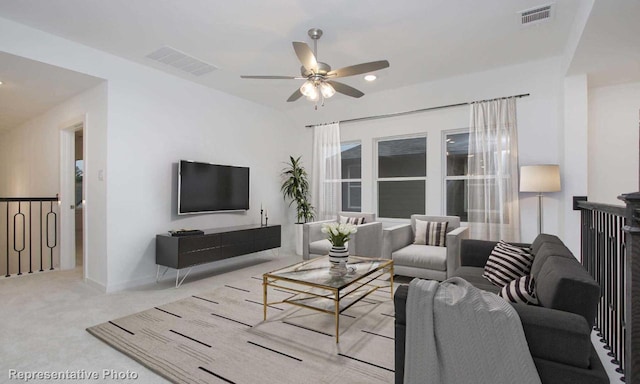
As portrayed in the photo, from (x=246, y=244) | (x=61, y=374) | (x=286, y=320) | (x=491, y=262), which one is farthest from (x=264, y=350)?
(x=246, y=244)

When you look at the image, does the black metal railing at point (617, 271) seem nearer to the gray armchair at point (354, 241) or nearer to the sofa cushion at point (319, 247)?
the gray armchair at point (354, 241)

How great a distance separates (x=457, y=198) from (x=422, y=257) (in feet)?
4.95

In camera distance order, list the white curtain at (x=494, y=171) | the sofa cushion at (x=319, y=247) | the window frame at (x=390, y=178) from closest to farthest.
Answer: the white curtain at (x=494, y=171) → the sofa cushion at (x=319, y=247) → the window frame at (x=390, y=178)

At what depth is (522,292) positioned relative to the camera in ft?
6.03

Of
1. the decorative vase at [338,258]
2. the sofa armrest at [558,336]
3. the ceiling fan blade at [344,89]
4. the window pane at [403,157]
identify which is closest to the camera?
the sofa armrest at [558,336]

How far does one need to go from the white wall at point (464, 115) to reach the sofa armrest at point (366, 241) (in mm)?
841

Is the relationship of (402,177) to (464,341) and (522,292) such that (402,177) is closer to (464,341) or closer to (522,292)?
(522,292)

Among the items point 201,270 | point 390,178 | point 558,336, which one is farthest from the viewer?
point 390,178

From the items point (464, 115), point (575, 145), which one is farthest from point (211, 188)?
point (575, 145)

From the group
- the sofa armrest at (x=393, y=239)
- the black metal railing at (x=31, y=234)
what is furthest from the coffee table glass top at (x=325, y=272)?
the black metal railing at (x=31, y=234)

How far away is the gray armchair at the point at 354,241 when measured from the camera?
4492 millimetres

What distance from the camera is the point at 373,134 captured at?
5.64 metres

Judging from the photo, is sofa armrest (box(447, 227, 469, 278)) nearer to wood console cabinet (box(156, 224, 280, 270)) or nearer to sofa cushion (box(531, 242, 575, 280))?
sofa cushion (box(531, 242, 575, 280))

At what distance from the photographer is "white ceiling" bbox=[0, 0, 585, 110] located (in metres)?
2.83
